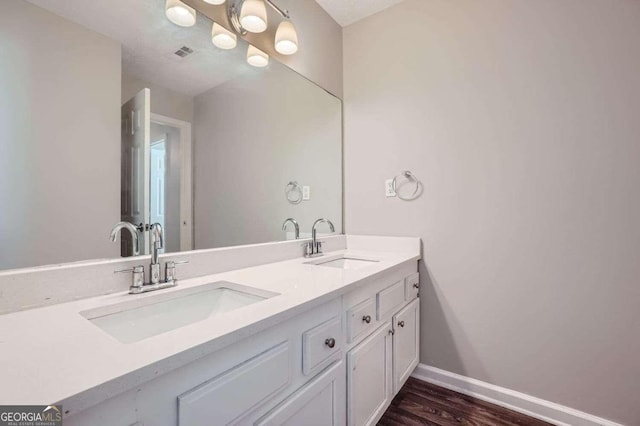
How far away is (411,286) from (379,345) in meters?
0.49

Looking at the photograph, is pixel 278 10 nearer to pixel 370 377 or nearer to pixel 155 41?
pixel 155 41

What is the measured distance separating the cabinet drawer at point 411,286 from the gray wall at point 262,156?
64 cm

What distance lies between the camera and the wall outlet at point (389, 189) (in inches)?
73.9

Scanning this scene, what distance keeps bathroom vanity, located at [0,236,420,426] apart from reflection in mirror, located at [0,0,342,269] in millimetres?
193

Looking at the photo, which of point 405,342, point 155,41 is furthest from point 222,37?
point 405,342

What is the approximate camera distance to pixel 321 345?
909 mm

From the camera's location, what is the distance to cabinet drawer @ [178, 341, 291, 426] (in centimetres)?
57

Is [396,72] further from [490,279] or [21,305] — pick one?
[21,305]

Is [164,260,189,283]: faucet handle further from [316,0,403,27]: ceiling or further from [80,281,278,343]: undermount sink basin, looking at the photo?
[316,0,403,27]: ceiling

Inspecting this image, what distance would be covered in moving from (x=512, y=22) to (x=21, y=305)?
2.34m

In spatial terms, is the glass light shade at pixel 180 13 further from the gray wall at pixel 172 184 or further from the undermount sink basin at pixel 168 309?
the undermount sink basin at pixel 168 309

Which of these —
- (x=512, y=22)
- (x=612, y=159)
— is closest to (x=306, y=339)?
(x=612, y=159)

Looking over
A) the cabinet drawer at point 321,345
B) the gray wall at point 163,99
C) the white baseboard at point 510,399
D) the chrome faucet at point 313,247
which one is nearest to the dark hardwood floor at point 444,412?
the white baseboard at point 510,399

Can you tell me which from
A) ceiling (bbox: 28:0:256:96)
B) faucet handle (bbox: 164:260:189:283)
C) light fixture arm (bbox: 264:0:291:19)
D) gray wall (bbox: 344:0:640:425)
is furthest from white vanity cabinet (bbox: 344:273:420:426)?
light fixture arm (bbox: 264:0:291:19)
